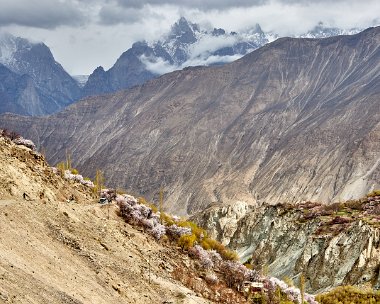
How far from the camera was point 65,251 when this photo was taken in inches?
1283

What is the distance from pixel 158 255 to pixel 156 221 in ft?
27.0

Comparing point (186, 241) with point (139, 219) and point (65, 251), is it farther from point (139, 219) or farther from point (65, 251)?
point (65, 251)

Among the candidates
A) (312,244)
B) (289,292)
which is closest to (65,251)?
(289,292)

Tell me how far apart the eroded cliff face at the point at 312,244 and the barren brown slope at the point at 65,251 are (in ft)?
104

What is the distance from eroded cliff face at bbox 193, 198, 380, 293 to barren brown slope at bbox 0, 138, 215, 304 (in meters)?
31.6

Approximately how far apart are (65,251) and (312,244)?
5389cm

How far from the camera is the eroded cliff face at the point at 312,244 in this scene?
67.4 m

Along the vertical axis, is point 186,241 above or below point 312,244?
above

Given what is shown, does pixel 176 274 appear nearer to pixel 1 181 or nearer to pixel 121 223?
pixel 121 223

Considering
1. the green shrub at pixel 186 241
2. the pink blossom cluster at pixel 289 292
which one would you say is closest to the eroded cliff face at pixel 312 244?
the pink blossom cluster at pixel 289 292

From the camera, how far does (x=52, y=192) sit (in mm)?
41125

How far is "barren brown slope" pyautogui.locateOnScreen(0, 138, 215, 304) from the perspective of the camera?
2698 centimetres

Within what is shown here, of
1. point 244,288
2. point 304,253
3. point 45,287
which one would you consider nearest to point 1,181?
point 45,287

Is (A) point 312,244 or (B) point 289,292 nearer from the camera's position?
(B) point 289,292
